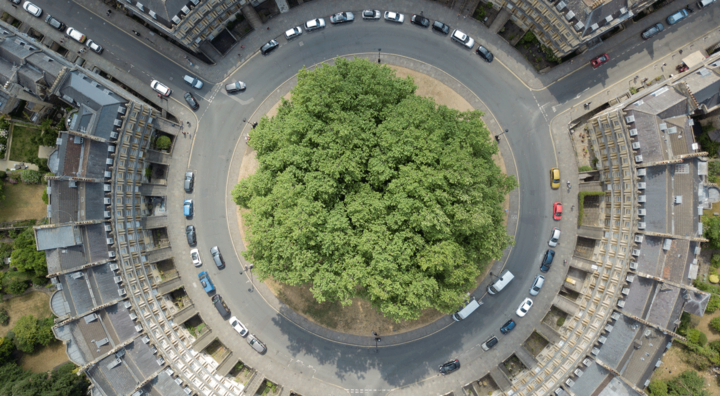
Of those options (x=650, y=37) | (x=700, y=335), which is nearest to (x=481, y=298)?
(x=700, y=335)

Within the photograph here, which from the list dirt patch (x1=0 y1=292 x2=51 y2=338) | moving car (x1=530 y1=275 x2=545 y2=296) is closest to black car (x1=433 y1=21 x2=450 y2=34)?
moving car (x1=530 y1=275 x2=545 y2=296)

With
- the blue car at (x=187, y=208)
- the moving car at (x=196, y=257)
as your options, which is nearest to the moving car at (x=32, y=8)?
the blue car at (x=187, y=208)

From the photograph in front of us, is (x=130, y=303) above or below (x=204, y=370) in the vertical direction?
above

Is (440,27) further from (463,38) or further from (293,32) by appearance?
(293,32)

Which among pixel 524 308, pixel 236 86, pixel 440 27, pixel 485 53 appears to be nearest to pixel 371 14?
pixel 440 27

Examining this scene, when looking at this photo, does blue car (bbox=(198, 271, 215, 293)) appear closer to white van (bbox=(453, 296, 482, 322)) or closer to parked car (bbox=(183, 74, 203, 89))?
parked car (bbox=(183, 74, 203, 89))

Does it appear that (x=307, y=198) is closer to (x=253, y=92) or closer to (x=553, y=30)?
(x=253, y=92)
